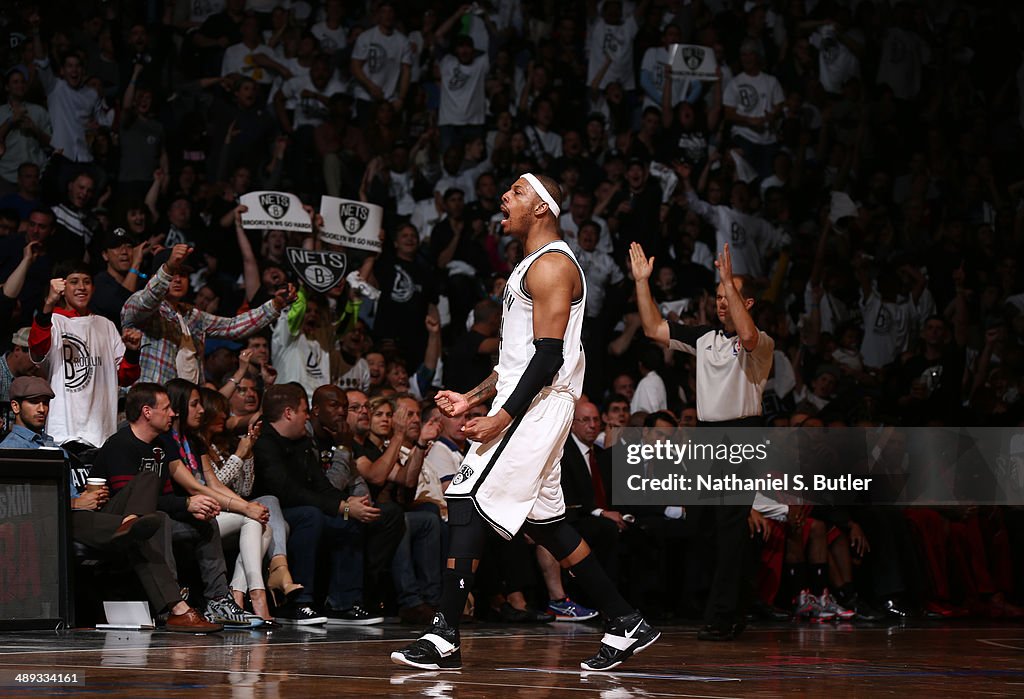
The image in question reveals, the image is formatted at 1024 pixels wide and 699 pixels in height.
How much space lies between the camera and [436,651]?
539 centimetres

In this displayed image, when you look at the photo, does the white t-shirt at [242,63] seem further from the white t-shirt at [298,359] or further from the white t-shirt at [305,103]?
the white t-shirt at [298,359]

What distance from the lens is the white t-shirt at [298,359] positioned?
10398 millimetres

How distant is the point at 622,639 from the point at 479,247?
23.7 feet

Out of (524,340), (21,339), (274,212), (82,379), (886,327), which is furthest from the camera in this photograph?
(886,327)

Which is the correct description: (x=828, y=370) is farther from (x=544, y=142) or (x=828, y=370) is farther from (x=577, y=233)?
(x=544, y=142)

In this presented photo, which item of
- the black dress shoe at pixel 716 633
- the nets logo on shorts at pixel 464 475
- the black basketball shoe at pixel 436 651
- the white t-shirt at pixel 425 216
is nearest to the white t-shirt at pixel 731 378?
the black dress shoe at pixel 716 633

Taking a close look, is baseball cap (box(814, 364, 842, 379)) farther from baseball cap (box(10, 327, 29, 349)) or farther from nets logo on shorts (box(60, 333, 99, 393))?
baseball cap (box(10, 327, 29, 349))

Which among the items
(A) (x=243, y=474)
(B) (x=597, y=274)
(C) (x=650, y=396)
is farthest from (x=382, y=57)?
(A) (x=243, y=474)

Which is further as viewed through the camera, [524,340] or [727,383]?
[727,383]

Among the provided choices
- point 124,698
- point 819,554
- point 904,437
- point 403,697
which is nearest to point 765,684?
point 403,697

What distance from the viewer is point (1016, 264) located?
1414cm

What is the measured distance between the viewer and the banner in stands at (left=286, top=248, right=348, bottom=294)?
34.4 feet

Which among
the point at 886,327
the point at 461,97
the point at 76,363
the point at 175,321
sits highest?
the point at 461,97

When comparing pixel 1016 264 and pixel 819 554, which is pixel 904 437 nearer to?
pixel 819 554
